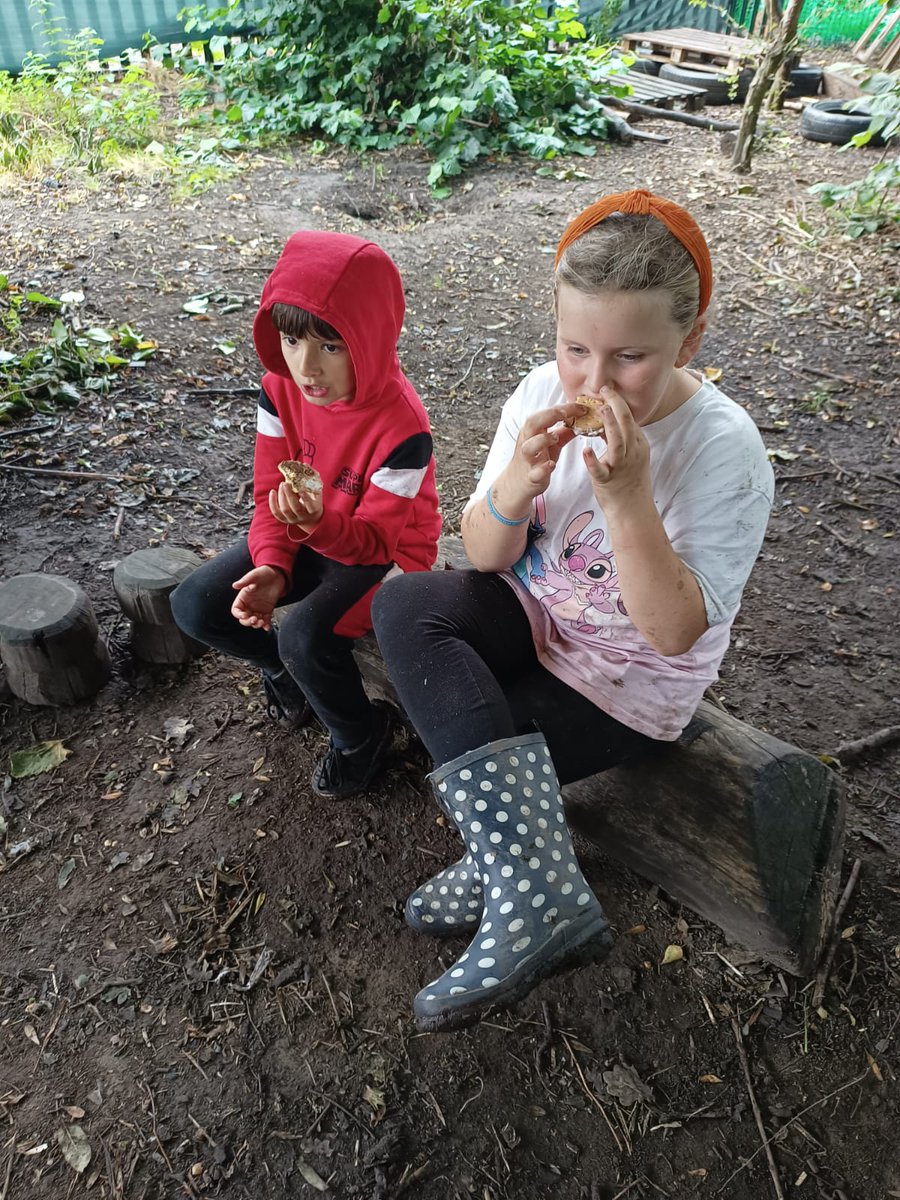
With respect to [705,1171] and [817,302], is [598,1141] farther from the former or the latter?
[817,302]

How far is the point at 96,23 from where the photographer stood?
9.44m

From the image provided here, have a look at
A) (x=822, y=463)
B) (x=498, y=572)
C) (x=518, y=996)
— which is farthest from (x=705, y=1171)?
(x=822, y=463)

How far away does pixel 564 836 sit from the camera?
170cm

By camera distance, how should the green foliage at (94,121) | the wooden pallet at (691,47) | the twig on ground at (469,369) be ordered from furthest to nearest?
the wooden pallet at (691,47) < the green foliage at (94,121) < the twig on ground at (469,369)

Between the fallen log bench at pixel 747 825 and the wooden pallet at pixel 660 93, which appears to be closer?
the fallen log bench at pixel 747 825

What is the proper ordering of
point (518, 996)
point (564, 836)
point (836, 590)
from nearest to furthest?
point (518, 996) → point (564, 836) → point (836, 590)

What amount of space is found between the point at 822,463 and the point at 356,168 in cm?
533

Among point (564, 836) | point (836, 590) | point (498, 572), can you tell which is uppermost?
point (498, 572)

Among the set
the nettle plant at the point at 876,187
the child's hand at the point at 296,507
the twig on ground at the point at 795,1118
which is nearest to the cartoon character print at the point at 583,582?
the child's hand at the point at 296,507

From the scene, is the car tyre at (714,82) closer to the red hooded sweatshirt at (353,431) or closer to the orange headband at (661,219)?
the red hooded sweatshirt at (353,431)

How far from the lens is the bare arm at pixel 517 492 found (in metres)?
1.64

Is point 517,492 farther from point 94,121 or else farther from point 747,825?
point 94,121

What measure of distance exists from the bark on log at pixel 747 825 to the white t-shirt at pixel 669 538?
0.12 metres

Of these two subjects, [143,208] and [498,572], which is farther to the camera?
[143,208]
